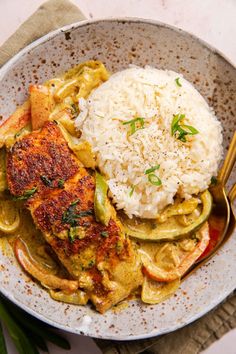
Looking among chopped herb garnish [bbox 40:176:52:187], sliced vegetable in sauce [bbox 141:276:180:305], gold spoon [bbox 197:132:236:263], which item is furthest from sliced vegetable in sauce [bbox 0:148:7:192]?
gold spoon [bbox 197:132:236:263]

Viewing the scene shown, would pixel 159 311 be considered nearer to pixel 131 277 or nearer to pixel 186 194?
pixel 131 277

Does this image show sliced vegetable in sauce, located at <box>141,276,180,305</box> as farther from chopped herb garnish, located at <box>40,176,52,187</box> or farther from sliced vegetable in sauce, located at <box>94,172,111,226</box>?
chopped herb garnish, located at <box>40,176,52,187</box>

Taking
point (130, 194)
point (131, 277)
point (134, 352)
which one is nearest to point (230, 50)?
point (130, 194)

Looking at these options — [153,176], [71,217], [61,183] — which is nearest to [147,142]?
[153,176]

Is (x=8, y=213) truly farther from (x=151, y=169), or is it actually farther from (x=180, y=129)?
(x=180, y=129)

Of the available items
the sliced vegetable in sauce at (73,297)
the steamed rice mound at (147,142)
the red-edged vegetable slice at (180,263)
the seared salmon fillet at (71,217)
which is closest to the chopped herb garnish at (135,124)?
the steamed rice mound at (147,142)

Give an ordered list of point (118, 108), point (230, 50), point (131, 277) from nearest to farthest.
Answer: point (131, 277) < point (118, 108) < point (230, 50)
